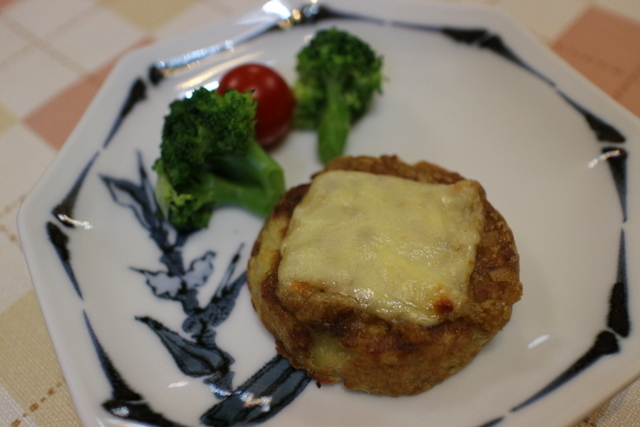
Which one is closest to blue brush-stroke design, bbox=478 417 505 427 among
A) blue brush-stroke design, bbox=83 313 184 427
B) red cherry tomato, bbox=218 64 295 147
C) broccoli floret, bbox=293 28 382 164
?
blue brush-stroke design, bbox=83 313 184 427

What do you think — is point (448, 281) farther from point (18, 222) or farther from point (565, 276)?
point (18, 222)

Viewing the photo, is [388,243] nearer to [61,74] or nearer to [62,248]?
[62,248]

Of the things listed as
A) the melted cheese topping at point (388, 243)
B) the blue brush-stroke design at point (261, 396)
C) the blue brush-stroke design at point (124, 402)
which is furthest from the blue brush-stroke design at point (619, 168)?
the blue brush-stroke design at point (124, 402)

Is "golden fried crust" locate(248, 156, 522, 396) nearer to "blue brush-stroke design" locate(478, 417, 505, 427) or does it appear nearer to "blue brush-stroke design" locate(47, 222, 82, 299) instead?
"blue brush-stroke design" locate(478, 417, 505, 427)

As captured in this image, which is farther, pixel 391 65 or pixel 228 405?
pixel 391 65

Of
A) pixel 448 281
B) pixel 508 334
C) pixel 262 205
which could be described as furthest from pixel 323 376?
pixel 262 205

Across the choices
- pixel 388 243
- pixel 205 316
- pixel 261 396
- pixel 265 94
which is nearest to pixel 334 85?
pixel 265 94
